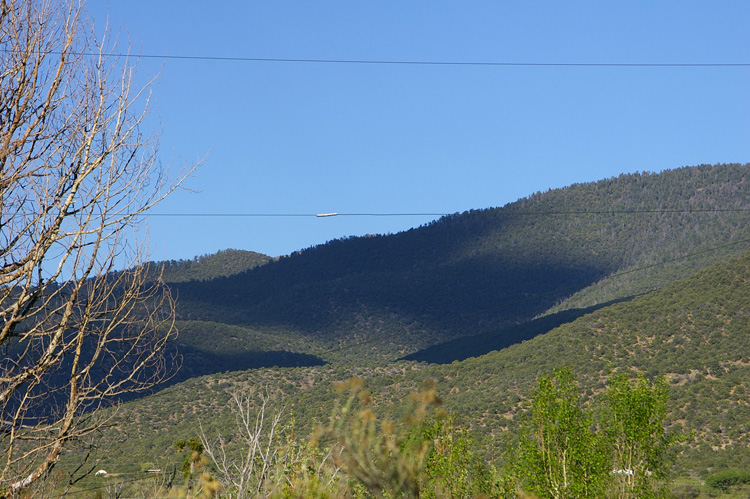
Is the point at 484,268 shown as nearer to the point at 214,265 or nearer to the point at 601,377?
the point at 214,265

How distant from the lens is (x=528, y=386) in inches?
2032

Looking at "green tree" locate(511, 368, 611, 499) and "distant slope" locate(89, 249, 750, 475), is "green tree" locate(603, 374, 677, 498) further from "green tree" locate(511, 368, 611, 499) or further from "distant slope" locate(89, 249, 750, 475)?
"distant slope" locate(89, 249, 750, 475)

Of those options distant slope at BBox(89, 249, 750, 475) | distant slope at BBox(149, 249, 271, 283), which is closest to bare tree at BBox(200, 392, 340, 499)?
distant slope at BBox(89, 249, 750, 475)

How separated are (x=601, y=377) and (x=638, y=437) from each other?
25.8 m

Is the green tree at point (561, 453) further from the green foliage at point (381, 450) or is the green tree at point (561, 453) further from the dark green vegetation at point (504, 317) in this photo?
the green foliage at point (381, 450)

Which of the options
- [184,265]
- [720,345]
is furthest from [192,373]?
[184,265]

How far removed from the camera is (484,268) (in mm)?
122938

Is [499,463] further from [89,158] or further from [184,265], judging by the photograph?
[184,265]

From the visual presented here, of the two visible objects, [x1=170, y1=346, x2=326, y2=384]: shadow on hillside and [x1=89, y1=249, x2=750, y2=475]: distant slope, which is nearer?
[x1=89, y1=249, x2=750, y2=475]: distant slope

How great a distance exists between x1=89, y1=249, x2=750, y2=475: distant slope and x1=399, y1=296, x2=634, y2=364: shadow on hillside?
18805mm

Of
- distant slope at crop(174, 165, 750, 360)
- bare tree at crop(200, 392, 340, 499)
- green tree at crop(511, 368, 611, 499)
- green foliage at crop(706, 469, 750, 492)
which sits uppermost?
distant slope at crop(174, 165, 750, 360)

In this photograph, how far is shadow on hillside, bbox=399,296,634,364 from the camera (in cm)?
8300

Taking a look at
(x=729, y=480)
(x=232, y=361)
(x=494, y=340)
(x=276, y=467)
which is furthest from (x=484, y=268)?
(x=276, y=467)

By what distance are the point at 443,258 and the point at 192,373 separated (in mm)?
62467
